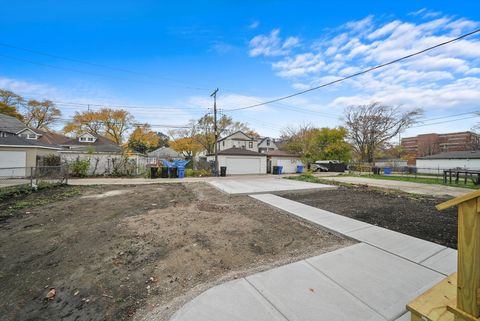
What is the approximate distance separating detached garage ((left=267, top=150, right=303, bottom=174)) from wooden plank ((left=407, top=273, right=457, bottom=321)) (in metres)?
21.4

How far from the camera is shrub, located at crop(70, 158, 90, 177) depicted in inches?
566

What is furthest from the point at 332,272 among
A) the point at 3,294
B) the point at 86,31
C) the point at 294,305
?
the point at 86,31

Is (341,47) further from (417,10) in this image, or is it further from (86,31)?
(86,31)

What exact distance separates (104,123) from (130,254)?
1471 inches

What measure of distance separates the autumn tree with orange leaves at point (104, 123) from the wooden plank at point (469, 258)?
129ft

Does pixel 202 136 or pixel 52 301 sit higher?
pixel 202 136

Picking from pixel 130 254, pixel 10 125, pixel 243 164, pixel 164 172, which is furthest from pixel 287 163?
pixel 10 125

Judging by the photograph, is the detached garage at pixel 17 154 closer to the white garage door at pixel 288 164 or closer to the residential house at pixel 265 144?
the white garage door at pixel 288 164

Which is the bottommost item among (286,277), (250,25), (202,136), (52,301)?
(52,301)

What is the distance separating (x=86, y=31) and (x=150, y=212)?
12564 millimetres

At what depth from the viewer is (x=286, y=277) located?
2295 mm

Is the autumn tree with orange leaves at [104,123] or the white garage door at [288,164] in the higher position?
the autumn tree with orange leaves at [104,123]

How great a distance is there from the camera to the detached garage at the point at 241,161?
19719mm

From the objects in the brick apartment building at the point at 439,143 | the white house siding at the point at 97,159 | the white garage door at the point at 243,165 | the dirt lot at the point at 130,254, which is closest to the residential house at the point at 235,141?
the white garage door at the point at 243,165
